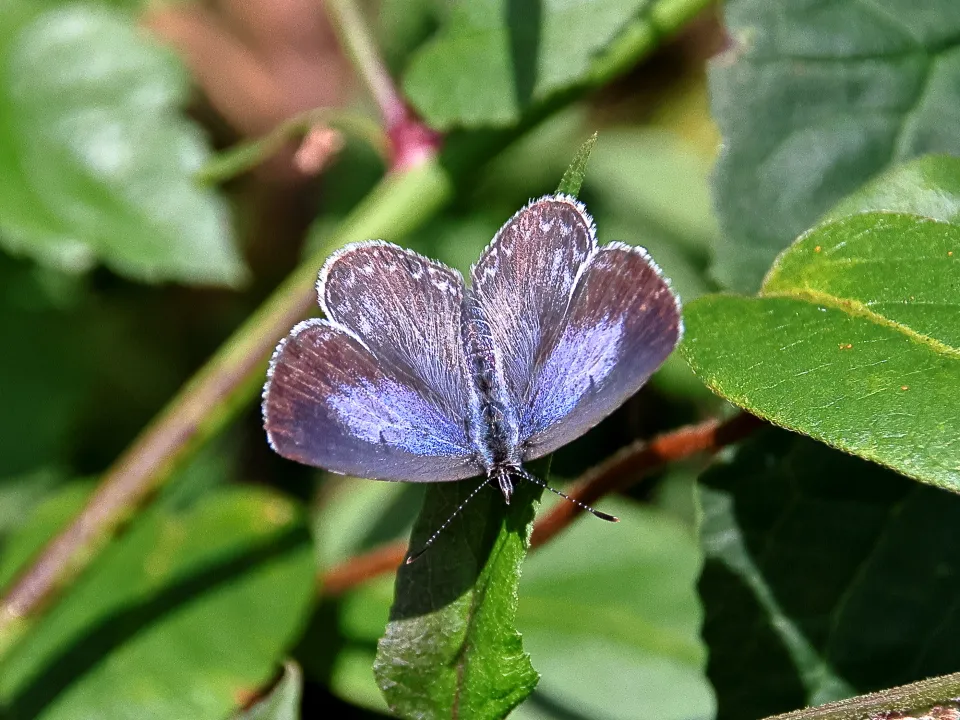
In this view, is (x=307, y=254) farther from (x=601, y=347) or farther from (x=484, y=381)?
(x=601, y=347)

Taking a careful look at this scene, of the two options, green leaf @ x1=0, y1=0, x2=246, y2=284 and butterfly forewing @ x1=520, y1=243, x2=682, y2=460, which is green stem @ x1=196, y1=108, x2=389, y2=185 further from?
butterfly forewing @ x1=520, y1=243, x2=682, y2=460

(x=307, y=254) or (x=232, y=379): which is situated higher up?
(x=232, y=379)

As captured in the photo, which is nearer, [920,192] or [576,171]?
[576,171]

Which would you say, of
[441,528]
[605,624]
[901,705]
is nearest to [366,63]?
[441,528]

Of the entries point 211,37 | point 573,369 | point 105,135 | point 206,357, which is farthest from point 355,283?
point 211,37

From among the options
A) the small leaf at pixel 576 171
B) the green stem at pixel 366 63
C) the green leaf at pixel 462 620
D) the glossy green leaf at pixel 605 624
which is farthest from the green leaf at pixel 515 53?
the glossy green leaf at pixel 605 624

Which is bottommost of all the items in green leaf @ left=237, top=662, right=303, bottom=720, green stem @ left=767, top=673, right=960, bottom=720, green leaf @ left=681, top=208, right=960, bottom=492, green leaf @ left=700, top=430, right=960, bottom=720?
green leaf @ left=700, top=430, right=960, bottom=720

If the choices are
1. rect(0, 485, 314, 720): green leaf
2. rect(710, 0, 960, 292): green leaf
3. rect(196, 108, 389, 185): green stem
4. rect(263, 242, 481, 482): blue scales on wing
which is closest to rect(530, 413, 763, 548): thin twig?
rect(263, 242, 481, 482): blue scales on wing
